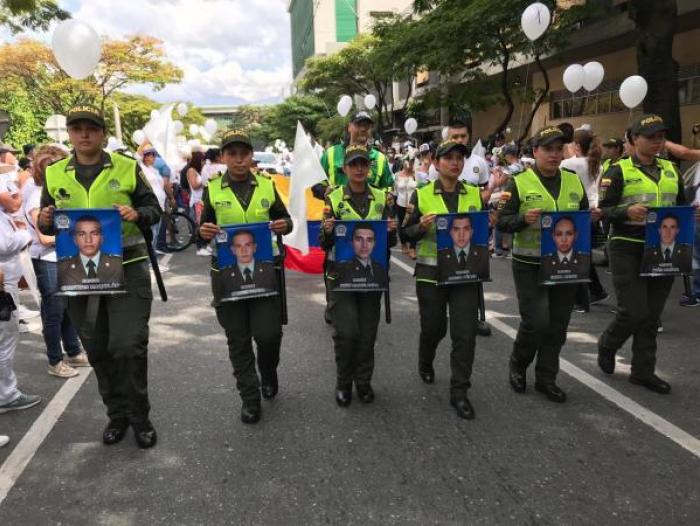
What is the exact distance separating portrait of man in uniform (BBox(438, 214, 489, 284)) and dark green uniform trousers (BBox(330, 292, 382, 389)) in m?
0.51

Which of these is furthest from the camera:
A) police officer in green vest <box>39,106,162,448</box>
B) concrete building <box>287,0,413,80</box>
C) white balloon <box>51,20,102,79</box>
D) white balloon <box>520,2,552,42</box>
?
concrete building <box>287,0,413,80</box>

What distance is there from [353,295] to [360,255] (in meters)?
0.31

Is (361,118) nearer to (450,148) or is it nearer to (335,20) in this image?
(450,148)

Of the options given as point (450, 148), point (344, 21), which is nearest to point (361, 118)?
point (450, 148)

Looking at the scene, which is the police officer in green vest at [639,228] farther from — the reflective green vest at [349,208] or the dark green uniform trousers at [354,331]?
the dark green uniform trousers at [354,331]

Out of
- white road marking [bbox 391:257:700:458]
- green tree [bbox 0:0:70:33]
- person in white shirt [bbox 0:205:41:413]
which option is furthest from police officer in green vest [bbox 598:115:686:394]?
green tree [bbox 0:0:70:33]

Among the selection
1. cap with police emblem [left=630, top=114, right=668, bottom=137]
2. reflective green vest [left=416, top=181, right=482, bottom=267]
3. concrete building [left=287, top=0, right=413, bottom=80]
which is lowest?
reflective green vest [left=416, top=181, right=482, bottom=267]

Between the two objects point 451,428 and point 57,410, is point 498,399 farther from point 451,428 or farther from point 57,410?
point 57,410

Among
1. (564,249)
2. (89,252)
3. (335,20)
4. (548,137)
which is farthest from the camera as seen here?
(335,20)

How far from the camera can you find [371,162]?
5227 mm

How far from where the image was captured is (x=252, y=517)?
2811 mm

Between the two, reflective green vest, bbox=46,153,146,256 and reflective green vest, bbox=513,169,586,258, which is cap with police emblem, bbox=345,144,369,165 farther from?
reflective green vest, bbox=46,153,146,256

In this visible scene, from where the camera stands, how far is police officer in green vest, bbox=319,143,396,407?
391 cm

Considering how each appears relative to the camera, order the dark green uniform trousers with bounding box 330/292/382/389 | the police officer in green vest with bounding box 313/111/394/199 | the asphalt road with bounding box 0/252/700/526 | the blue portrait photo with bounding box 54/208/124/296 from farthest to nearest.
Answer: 1. the police officer in green vest with bounding box 313/111/394/199
2. the dark green uniform trousers with bounding box 330/292/382/389
3. the blue portrait photo with bounding box 54/208/124/296
4. the asphalt road with bounding box 0/252/700/526
